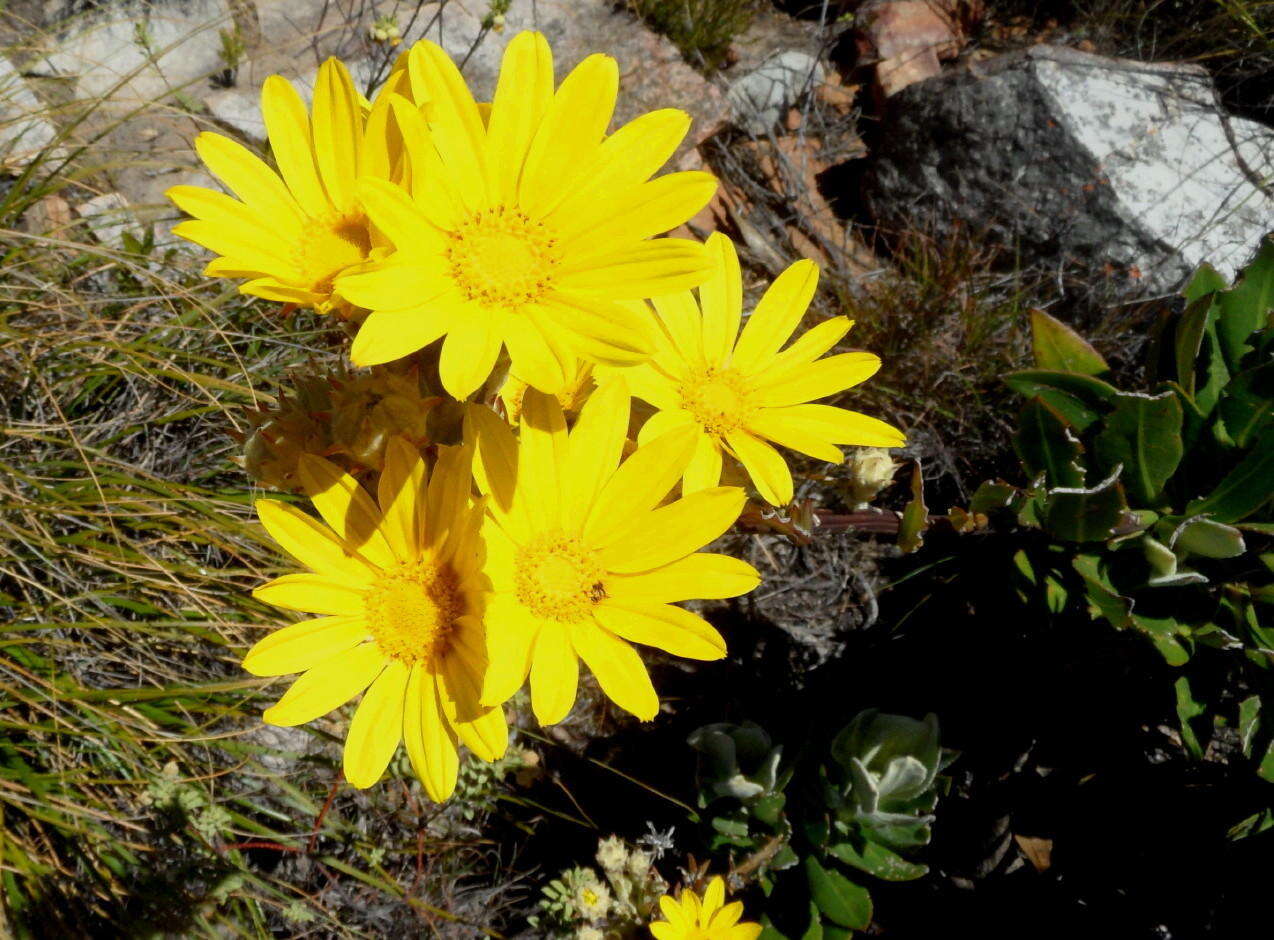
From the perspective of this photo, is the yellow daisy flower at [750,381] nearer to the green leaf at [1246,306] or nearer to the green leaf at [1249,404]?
the green leaf at [1249,404]

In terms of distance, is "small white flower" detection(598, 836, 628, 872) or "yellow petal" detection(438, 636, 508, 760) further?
"small white flower" detection(598, 836, 628, 872)

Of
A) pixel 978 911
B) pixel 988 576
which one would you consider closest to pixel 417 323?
pixel 988 576

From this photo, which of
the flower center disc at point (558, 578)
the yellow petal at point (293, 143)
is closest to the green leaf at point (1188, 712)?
the flower center disc at point (558, 578)

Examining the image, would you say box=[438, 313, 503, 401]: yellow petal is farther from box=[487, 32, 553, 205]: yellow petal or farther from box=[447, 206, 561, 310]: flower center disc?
box=[487, 32, 553, 205]: yellow petal

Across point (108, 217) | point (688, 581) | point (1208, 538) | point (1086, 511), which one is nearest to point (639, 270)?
point (688, 581)

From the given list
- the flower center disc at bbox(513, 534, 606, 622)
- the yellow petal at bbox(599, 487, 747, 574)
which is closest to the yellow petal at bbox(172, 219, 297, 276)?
the flower center disc at bbox(513, 534, 606, 622)
